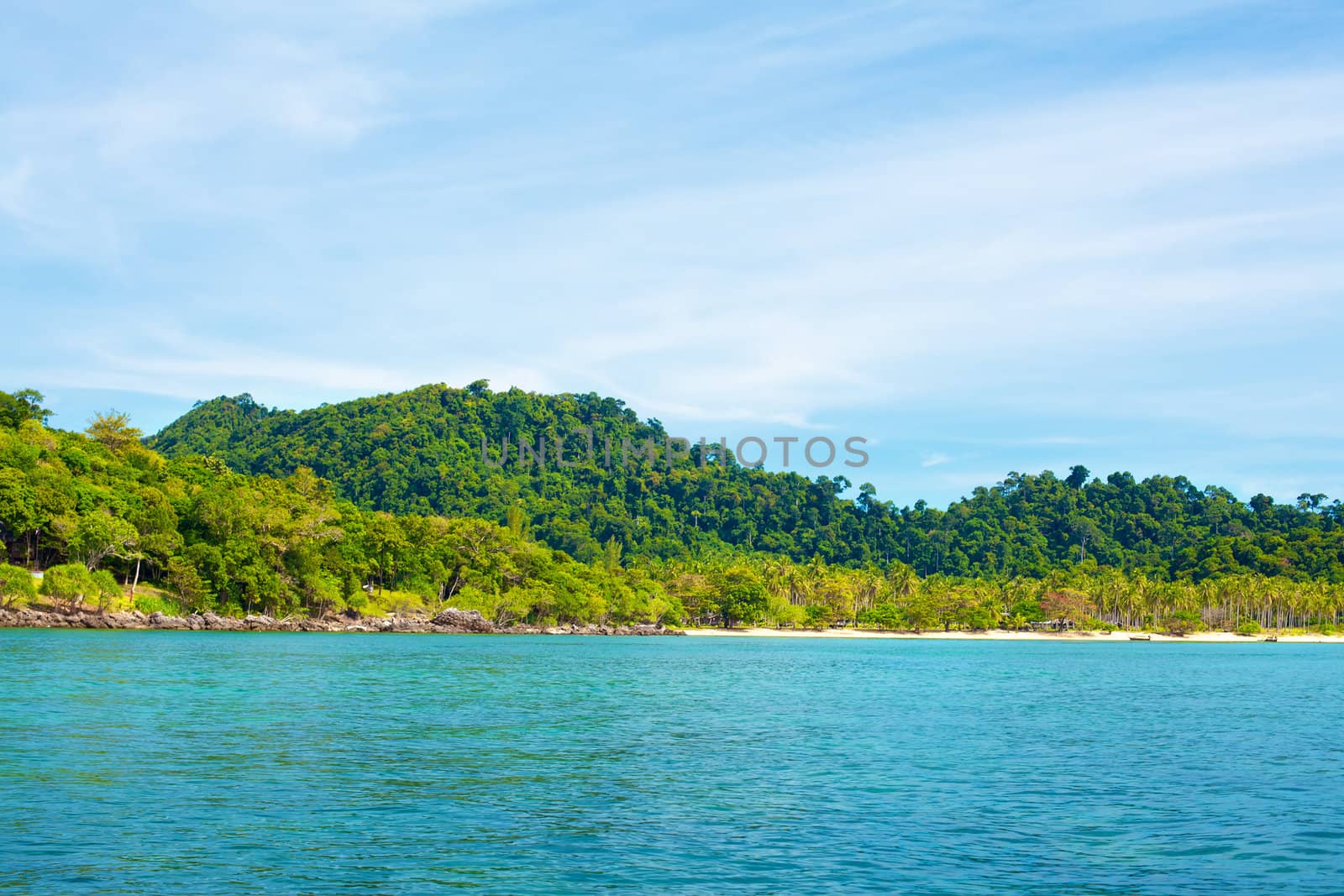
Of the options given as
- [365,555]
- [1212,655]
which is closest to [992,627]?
[1212,655]

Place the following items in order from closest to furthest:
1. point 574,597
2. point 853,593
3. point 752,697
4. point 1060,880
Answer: point 1060,880 → point 752,697 → point 574,597 → point 853,593

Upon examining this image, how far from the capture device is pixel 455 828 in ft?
60.6

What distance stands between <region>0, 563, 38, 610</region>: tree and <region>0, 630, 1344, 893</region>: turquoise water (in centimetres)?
3693

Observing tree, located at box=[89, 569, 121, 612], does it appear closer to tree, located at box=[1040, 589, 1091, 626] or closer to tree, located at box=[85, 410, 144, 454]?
tree, located at box=[85, 410, 144, 454]

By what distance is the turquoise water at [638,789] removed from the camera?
15859 mm

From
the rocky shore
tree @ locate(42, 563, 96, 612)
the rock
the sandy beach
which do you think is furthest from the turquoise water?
the sandy beach

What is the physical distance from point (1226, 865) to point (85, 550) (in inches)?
3611

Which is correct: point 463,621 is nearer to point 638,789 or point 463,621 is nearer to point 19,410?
point 19,410

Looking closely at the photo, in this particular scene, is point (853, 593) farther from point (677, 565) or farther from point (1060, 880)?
point (1060, 880)

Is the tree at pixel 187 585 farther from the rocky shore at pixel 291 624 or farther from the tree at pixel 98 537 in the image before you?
the tree at pixel 98 537

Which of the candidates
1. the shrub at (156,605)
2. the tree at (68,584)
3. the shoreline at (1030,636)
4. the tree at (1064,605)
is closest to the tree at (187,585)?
the shrub at (156,605)

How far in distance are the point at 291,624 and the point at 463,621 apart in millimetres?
23657

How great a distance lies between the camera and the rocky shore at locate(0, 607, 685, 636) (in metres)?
83.1

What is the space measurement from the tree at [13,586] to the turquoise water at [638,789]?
121ft
